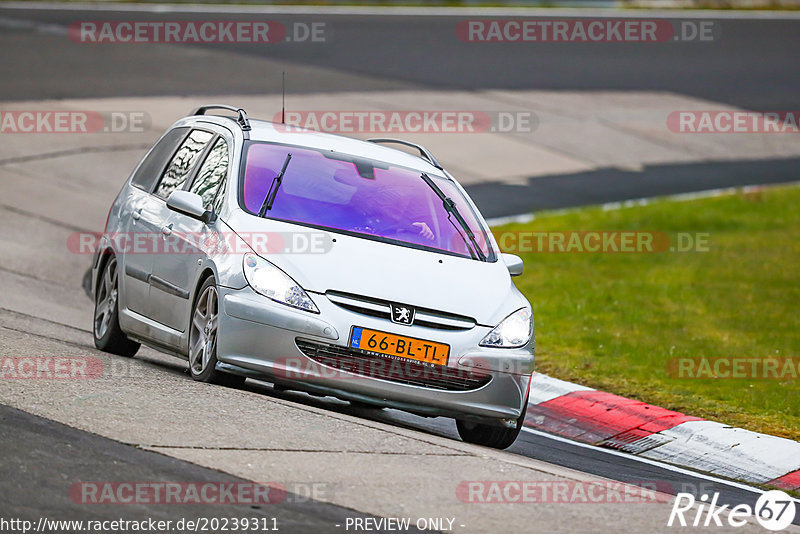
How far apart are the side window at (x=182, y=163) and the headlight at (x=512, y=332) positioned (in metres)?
2.55

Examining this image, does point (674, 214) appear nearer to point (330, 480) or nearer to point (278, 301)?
point (278, 301)

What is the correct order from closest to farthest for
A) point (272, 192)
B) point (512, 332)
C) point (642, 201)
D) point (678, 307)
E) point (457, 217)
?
1. point (512, 332)
2. point (272, 192)
3. point (457, 217)
4. point (678, 307)
5. point (642, 201)

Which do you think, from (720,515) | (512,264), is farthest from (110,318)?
(720,515)

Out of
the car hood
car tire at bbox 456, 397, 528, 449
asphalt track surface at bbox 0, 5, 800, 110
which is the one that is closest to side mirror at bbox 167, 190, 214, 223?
the car hood

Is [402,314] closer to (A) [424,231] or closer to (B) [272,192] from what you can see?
(A) [424,231]

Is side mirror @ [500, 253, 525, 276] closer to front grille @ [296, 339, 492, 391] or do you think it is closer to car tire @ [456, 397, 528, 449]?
car tire @ [456, 397, 528, 449]

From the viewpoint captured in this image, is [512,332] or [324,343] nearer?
[324,343]

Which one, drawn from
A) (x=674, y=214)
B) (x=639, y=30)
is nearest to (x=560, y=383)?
(x=674, y=214)

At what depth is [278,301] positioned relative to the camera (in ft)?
25.2

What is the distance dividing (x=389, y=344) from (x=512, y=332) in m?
0.81

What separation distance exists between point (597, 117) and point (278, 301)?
18204 mm

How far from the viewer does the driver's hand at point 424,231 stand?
28.1 ft

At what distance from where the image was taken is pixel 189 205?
329 inches

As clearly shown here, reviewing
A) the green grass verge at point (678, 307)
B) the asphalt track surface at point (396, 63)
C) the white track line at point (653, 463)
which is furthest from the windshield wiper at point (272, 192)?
the asphalt track surface at point (396, 63)
